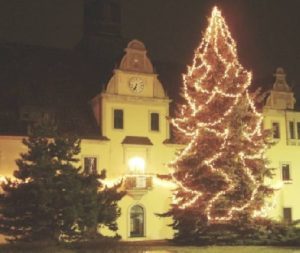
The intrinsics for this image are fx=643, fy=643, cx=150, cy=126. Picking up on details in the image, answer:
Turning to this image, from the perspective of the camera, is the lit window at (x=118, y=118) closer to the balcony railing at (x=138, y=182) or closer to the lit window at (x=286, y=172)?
the balcony railing at (x=138, y=182)

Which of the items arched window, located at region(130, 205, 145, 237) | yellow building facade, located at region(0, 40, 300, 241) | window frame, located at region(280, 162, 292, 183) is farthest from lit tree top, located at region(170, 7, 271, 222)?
window frame, located at region(280, 162, 292, 183)

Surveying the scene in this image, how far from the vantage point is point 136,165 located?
4391 centimetres

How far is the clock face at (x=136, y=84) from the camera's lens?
146ft

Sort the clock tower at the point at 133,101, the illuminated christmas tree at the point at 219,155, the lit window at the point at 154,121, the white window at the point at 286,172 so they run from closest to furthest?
the illuminated christmas tree at the point at 219,155
the clock tower at the point at 133,101
the lit window at the point at 154,121
the white window at the point at 286,172

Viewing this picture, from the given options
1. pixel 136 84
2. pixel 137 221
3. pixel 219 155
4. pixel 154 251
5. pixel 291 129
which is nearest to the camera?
pixel 154 251

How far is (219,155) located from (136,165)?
1311cm

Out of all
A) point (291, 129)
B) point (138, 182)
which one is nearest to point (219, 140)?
point (138, 182)

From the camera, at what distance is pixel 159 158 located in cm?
4472

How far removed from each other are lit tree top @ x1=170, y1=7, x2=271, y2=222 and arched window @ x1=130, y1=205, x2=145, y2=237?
11.2 m

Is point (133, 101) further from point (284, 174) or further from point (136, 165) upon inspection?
point (284, 174)

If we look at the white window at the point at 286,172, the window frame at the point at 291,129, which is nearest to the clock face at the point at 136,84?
the window frame at the point at 291,129

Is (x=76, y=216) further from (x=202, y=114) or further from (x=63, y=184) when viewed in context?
(x=202, y=114)

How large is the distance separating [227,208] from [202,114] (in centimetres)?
487

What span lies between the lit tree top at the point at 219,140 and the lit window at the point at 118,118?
1110 centimetres
